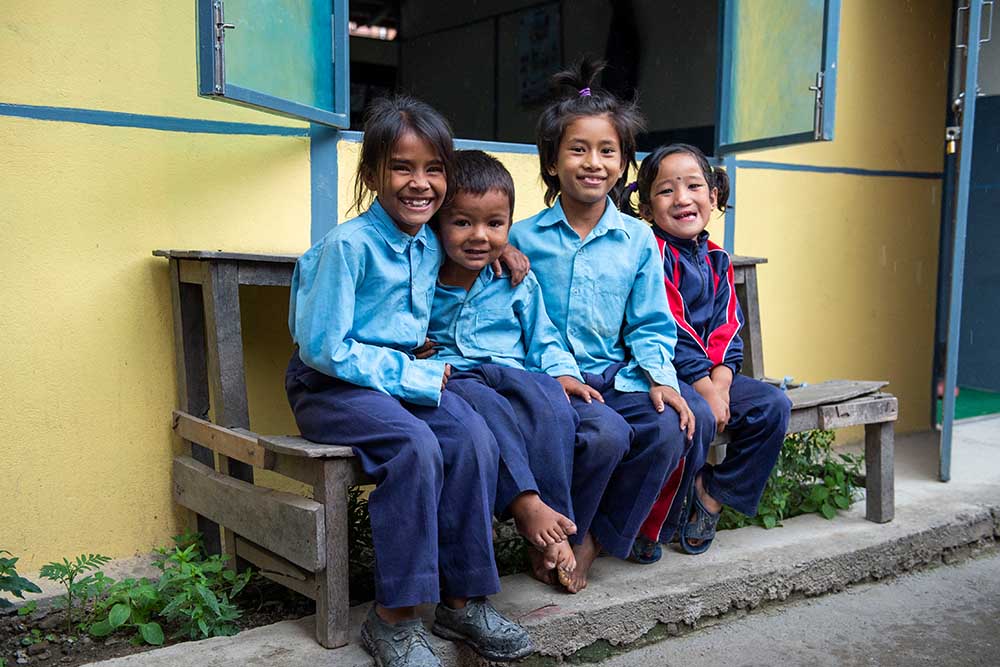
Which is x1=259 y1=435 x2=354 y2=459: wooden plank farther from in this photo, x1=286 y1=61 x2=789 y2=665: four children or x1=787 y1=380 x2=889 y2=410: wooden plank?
x1=787 y1=380 x2=889 y2=410: wooden plank

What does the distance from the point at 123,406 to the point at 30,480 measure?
13.5 inches

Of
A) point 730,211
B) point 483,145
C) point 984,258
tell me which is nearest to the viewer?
point 483,145

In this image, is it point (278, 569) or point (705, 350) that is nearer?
point (278, 569)

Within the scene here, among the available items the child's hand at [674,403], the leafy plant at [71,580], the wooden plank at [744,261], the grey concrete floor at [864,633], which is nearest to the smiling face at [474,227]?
the child's hand at [674,403]

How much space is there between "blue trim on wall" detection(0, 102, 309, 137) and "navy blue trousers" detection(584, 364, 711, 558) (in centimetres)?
148

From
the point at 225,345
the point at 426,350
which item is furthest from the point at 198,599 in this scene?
the point at 426,350

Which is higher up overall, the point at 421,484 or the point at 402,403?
the point at 402,403

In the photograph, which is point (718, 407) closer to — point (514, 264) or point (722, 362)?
point (722, 362)

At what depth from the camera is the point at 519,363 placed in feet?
9.12

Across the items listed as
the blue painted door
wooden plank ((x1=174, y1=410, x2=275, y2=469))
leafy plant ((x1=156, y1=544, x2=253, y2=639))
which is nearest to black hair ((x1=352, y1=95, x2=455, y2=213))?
wooden plank ((x1=174, y1=410, x2=275, y2=469))

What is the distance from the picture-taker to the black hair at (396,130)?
8.23ft

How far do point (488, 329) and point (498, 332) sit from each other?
35 mm

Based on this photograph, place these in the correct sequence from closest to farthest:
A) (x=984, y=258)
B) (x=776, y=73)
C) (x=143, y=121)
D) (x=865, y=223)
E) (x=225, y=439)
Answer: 1. (x=225, y=439)
2. (x=143, y=121)
3. (x=776, y=73)
4. (x=865, y=223)
5. (x=984, y=258)

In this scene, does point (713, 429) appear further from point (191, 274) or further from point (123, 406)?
point (123, 406)
